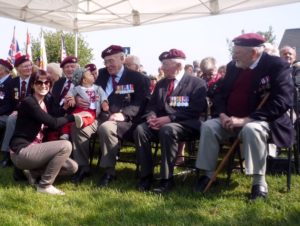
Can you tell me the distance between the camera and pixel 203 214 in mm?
3451

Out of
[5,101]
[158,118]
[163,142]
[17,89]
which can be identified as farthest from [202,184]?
[5,101]

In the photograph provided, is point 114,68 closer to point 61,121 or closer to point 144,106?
point 144,106

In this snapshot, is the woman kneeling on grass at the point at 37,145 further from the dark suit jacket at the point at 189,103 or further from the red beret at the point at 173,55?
the red beret at the point at 173,55

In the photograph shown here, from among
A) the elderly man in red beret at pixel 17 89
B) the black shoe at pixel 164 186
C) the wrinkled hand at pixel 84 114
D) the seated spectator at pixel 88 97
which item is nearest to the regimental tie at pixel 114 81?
the seated spectator at pixel 88 97

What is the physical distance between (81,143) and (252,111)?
2.20 m

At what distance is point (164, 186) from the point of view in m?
4.25

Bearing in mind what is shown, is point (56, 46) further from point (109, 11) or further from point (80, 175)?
point (80, 175)

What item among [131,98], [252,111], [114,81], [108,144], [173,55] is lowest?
[108,144]

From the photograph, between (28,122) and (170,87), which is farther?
(170,87)

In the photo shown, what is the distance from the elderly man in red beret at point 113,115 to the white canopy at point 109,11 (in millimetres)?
4546

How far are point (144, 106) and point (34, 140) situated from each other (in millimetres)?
1581

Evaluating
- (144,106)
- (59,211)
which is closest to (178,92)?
(144,106)

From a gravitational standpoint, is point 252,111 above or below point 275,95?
below

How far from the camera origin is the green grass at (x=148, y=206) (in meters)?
3.32
